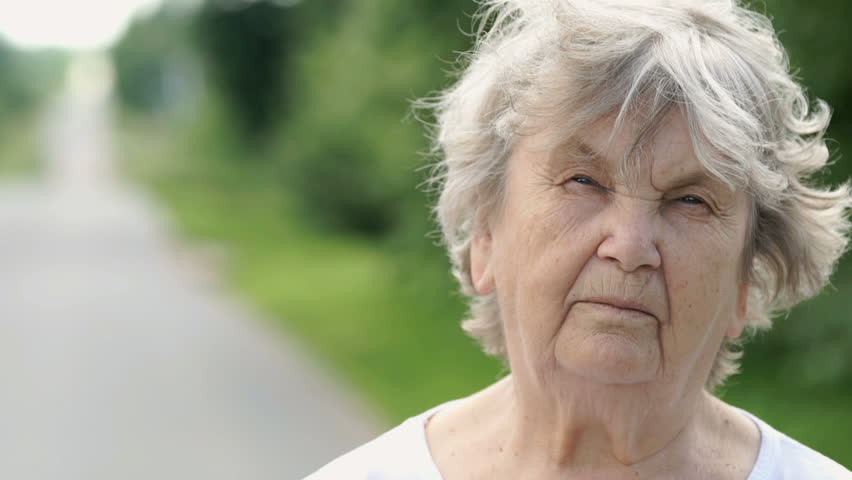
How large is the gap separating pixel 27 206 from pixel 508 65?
23167mm

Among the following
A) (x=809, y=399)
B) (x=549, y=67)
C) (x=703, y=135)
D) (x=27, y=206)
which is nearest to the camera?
(x=703, y=135)

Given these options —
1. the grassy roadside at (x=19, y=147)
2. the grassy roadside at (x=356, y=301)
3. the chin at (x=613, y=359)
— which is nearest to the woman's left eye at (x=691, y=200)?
the chin at (x=613, y=359)

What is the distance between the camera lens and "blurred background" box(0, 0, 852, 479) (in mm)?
6629

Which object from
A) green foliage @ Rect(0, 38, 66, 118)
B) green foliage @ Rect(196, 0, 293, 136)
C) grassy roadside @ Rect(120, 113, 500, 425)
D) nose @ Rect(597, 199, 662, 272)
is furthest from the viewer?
green foliage @ Rect(0, 38, 66, 118)

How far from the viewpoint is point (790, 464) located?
1946 millimetres

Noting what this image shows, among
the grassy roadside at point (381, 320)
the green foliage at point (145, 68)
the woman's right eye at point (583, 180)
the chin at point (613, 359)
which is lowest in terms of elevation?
the chin at point (613, 359)

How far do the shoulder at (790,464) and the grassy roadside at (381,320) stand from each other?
3898mm

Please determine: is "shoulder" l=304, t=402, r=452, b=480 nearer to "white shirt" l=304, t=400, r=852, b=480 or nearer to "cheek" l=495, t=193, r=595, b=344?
"white shirt" l=304, t=400, r=852, b=480

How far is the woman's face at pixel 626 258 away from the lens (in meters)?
1.75

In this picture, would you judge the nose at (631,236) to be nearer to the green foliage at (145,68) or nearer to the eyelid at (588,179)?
the eyelid at (588,179)

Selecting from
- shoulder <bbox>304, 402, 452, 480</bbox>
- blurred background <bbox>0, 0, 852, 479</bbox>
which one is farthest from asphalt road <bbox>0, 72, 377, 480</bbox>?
shoulder <bbox>304, 402, 452, 480</bbox>

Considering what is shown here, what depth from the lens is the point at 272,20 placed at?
81.5 feet

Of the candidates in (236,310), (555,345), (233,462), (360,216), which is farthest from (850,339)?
(360,216)

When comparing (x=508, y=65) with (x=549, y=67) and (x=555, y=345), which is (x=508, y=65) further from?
(x=555, y=345)
